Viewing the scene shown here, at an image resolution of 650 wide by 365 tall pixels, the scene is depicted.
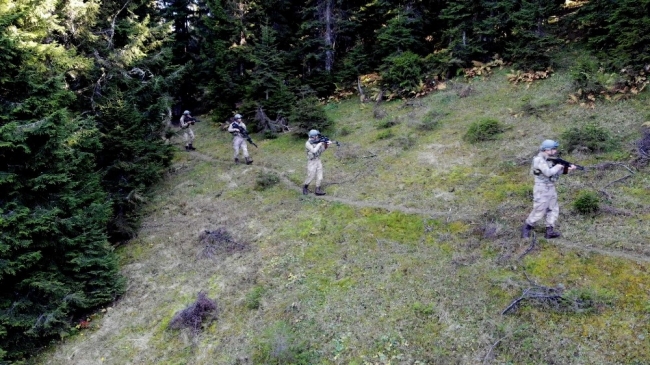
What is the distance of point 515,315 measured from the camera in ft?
29.0

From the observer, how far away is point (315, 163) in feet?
54.3

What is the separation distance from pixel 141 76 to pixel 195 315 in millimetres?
16240

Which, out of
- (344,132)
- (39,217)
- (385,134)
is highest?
(385,134)

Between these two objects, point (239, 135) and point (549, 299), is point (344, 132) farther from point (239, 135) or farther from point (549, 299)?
point (549, 299)

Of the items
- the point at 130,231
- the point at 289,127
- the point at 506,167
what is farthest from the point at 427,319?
the point at 289,127

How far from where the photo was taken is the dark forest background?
11430 mm

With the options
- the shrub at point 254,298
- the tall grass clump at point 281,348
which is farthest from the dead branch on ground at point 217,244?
the tall grass clump at point 281,348

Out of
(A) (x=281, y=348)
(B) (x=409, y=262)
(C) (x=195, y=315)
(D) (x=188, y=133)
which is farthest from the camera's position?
(D) (x=188, y=133)

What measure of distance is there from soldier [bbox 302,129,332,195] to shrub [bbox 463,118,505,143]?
6834 mm

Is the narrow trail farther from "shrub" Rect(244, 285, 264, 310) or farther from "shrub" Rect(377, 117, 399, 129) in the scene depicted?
"shrub" Rect(377, 117, 399, 129)

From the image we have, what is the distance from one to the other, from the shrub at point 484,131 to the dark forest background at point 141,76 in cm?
423

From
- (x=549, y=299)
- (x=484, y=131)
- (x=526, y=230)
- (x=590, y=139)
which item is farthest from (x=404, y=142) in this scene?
(x=549, y=299)

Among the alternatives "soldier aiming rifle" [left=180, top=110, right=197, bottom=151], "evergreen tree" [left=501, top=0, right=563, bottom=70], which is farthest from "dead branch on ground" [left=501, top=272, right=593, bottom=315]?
"soldier aiming rifle" [left=180, top=110, right=197, bottom=151]

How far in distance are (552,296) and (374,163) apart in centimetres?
1088
